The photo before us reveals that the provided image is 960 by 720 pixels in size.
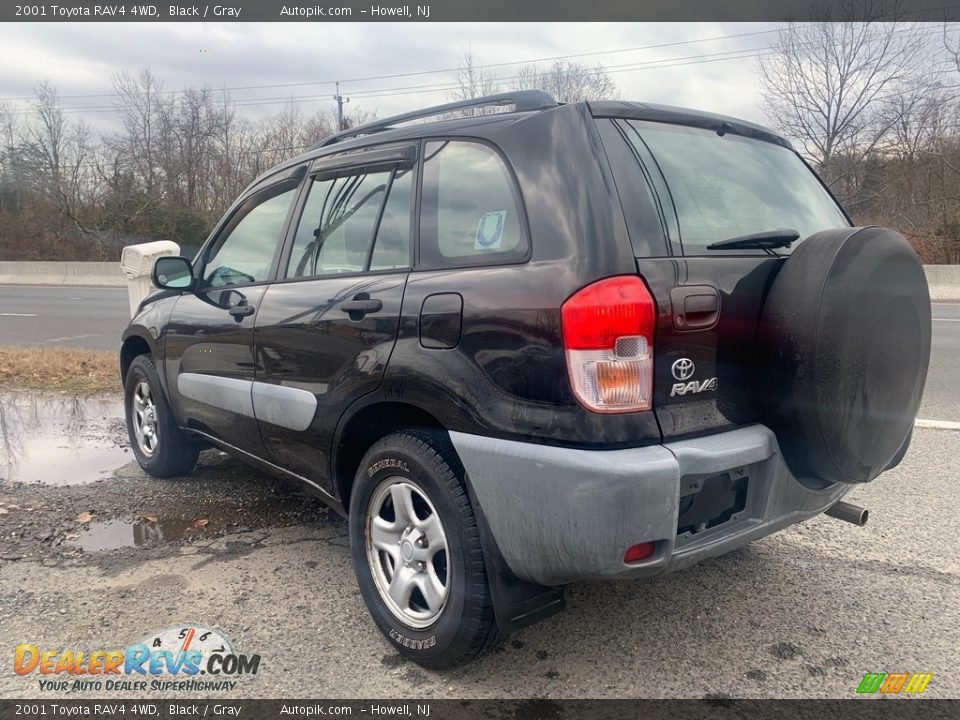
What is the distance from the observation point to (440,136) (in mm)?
2742

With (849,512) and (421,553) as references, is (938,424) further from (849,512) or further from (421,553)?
(421,553)

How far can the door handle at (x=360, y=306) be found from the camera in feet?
8.76

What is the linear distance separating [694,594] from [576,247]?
69.1 inches

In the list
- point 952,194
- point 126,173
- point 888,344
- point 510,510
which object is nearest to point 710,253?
point 888,344

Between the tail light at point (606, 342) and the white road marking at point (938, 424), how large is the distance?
14.1ft

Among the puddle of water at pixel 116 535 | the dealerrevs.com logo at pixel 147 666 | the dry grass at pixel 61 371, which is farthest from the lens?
the dry grass at pixel 61 371

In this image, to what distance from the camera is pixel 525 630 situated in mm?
2809

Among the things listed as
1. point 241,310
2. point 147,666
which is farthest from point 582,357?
point 241,310

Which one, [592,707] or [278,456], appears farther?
[278,456]

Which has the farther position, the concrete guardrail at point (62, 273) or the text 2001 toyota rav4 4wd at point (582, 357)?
the concrete guardrail at point (62, 273)

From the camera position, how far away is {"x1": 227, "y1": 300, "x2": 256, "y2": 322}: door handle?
136 inches

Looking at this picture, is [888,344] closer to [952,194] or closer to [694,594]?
[694,594]

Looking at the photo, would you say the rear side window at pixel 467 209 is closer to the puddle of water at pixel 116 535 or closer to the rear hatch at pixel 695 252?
the rear hatch at pixel 695 252

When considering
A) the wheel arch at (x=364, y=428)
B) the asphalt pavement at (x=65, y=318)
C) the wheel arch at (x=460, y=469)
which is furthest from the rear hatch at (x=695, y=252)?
the asphalt pavement at (x=65, y=318)
